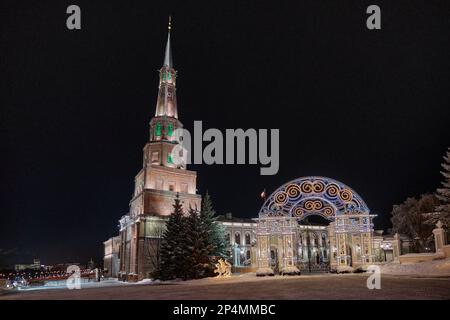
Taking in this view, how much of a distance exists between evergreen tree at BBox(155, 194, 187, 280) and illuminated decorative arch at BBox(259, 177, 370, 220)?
8623 mm

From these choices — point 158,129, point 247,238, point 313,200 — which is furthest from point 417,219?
point 158,129

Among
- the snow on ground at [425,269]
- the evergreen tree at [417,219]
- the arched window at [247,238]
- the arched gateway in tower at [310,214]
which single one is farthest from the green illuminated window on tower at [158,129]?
the evergreen tree at [417,219]

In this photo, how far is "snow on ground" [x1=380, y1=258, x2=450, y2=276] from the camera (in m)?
22.4

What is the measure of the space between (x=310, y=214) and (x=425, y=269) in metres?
10.4

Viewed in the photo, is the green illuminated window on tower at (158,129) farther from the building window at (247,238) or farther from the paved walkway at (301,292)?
the paved walkway at (301,292)

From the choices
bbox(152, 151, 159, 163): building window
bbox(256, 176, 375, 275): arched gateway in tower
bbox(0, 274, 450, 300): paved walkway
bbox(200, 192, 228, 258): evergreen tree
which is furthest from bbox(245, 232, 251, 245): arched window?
bbox(0, 274, 450, 300): paved walkway

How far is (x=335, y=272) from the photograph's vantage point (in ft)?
111

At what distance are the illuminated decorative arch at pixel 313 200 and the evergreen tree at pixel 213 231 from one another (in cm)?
725

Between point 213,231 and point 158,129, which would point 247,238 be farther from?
point 213,231

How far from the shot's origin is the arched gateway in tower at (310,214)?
32.0m

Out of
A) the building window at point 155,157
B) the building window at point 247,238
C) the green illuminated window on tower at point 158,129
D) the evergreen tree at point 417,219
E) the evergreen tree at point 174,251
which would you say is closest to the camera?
the evergreen tree at point 174,251
